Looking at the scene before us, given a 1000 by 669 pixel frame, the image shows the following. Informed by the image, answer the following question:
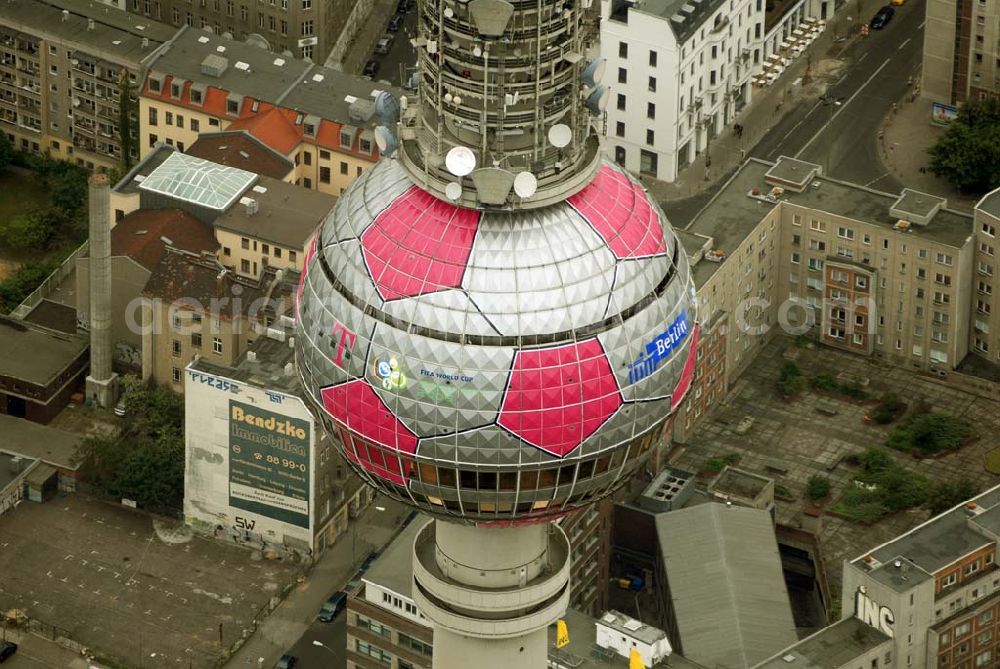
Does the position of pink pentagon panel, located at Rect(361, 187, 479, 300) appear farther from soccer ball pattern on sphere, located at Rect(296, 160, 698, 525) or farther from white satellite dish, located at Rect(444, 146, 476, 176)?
white satellite dish, located at Rect(444, 146, 476, 176)

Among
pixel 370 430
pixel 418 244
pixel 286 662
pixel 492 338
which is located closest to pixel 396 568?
pixel 286 662

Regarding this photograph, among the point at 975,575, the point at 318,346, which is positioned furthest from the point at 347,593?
the point at 318,346

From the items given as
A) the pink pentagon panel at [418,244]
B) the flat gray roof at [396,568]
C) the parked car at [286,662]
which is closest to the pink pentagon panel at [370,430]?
the pink pentagon panel at [418,244]

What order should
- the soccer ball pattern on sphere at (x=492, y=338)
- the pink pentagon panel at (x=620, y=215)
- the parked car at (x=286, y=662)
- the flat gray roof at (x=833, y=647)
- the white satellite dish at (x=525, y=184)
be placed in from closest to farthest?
the soccer ball pattern on sphere at (x=492, y=338) < the white satellite dish at (x=525, y=184) < the pink pentagon panel at (x=620, y=215) < the flat gray roof at (x=833, y=647) < the parked car at (x=286, y=662)

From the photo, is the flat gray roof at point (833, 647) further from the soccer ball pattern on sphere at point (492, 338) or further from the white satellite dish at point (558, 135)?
the white satellite dish at point (558, 135)

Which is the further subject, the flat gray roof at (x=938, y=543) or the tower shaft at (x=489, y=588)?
the flat gray roof at (x=938, y=543)

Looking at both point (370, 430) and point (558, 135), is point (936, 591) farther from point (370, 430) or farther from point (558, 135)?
point (558, 135)

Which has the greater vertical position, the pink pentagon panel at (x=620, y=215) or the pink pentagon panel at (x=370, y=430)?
the pink pentagon panel at (x=620, y=215)
